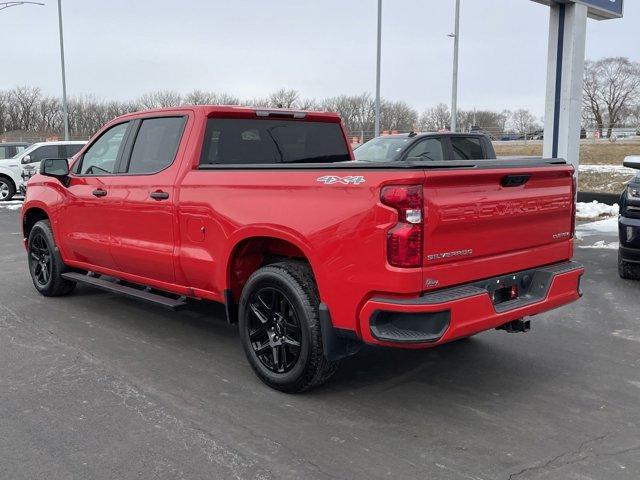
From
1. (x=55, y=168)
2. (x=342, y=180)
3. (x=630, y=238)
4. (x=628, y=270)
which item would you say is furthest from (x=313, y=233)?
(x=628, y=270)

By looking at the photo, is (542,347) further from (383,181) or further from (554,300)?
(383,181)

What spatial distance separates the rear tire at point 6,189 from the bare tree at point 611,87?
56.4m

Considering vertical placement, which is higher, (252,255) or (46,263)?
(252,255)

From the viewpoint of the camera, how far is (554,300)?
4281mm

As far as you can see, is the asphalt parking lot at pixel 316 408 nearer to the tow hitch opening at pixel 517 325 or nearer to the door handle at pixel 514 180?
the tow hitch opening at pixel 517 325

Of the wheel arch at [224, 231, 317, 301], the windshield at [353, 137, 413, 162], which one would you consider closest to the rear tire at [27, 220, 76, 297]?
the wheel arch at [224, 231, 317, 301]

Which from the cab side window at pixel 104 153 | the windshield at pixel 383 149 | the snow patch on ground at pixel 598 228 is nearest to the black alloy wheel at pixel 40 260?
the cab side window at pixel 104 153

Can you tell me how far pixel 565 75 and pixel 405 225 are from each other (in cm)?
846

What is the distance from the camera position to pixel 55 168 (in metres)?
6.18

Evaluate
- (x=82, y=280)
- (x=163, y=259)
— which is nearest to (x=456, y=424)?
(x=163, y=259)

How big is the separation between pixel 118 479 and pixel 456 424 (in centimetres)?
190

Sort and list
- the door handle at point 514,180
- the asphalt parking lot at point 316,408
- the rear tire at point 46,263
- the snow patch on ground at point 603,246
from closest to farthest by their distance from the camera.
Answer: the asphalt parking lot at point 316,408, the door handle at point 514,180, the rear tire at point 46,263, the snow patch on ground at point 603,246

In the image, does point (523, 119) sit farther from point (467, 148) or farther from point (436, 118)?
point (467, 148)

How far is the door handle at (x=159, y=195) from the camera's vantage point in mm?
4988
